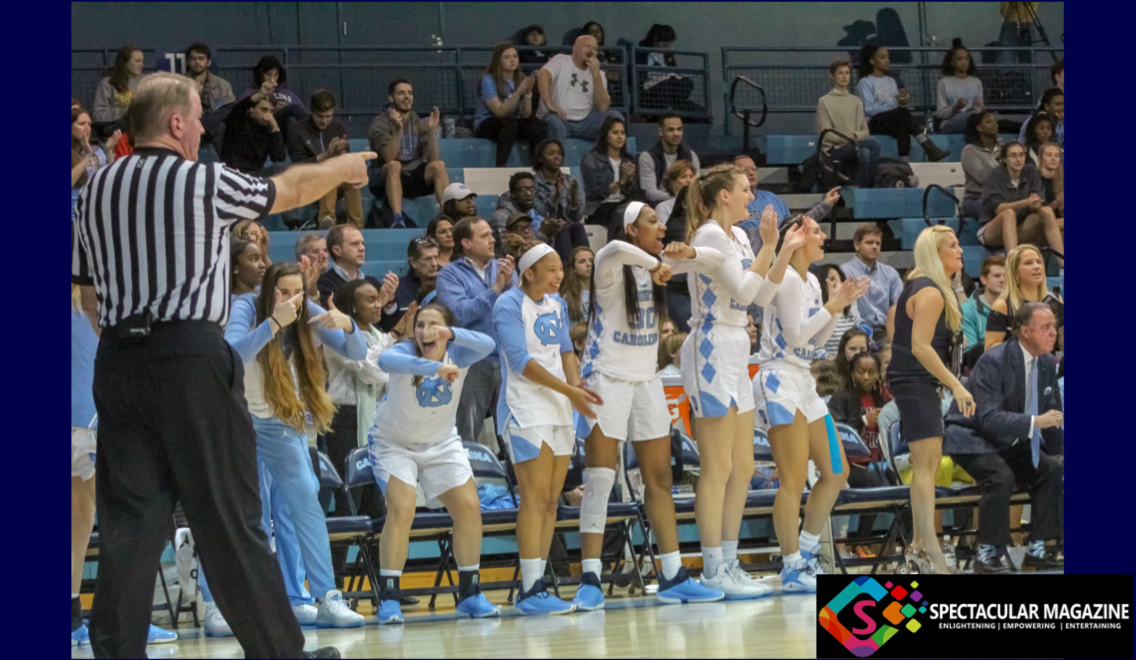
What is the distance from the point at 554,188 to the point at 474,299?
92.9 inches

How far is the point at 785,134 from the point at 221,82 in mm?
5330

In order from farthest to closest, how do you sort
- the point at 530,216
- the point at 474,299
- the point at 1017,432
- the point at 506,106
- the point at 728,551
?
the point at 506,106 → the point at 530,216 → the point at 474,299 → the point at 1017,432 → the point at 728,551

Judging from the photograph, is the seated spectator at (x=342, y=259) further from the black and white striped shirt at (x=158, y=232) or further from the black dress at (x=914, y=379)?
the black and white striped shirt at (x=158, y=232)

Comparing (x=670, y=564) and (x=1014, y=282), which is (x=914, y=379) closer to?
(x=1014, y=282)

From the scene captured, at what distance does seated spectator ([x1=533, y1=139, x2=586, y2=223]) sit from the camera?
8938mm

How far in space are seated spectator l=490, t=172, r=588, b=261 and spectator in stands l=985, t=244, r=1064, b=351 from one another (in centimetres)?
268

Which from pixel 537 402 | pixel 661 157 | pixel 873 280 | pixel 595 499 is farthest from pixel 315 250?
pixel 873 280

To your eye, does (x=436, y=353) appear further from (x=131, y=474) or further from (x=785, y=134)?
(x=785, y=134)

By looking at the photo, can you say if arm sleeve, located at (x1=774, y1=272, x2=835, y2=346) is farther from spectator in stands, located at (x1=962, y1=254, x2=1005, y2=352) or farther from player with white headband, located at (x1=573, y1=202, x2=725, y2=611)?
spectator in stands, located at (x1=962, y1=254, x2=1005, y2=352)

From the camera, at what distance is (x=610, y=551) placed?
6957mm

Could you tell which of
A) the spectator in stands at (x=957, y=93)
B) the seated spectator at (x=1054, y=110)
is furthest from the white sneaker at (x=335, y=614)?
the spectator in stands at (x=957, y=93)

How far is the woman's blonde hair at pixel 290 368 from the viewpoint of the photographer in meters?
5.21

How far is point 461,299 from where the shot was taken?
691 cm

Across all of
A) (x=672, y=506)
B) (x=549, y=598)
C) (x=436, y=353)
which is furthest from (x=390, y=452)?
(x=672, y=506)
